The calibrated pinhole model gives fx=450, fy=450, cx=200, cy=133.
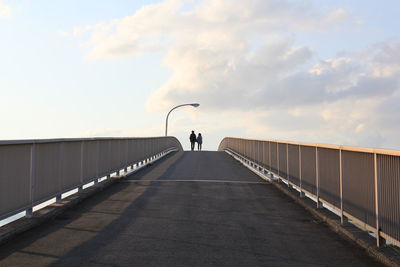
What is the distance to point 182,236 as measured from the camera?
271 inches

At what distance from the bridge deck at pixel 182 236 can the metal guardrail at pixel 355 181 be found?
18.5 inches

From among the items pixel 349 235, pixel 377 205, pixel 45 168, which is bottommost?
pixel 349 235

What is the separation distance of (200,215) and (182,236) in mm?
1838

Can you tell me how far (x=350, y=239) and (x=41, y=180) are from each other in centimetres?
580

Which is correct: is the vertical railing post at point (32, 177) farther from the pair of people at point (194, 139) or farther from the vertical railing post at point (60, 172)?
the pair of people at point (194, 139)

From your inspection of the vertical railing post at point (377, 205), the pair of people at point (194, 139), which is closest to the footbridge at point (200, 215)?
the vertical railing post at point (377, 205)

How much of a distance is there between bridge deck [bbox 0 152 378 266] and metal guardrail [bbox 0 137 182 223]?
577mm

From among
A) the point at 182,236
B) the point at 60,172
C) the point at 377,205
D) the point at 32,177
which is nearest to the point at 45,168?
the point at 32,177

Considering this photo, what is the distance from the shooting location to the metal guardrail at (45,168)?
7508 millimetres

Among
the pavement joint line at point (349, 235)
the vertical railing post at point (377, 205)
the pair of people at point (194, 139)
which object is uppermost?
the pair of people at point (194, 139)

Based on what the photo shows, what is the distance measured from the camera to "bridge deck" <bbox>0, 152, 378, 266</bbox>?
5785mm

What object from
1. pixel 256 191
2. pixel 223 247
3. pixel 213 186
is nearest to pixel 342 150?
pixel 223 247

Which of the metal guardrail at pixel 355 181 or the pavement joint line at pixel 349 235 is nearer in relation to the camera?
the pavement joint line at pixel 349 235

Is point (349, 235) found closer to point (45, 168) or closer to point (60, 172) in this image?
point (45, 168)
